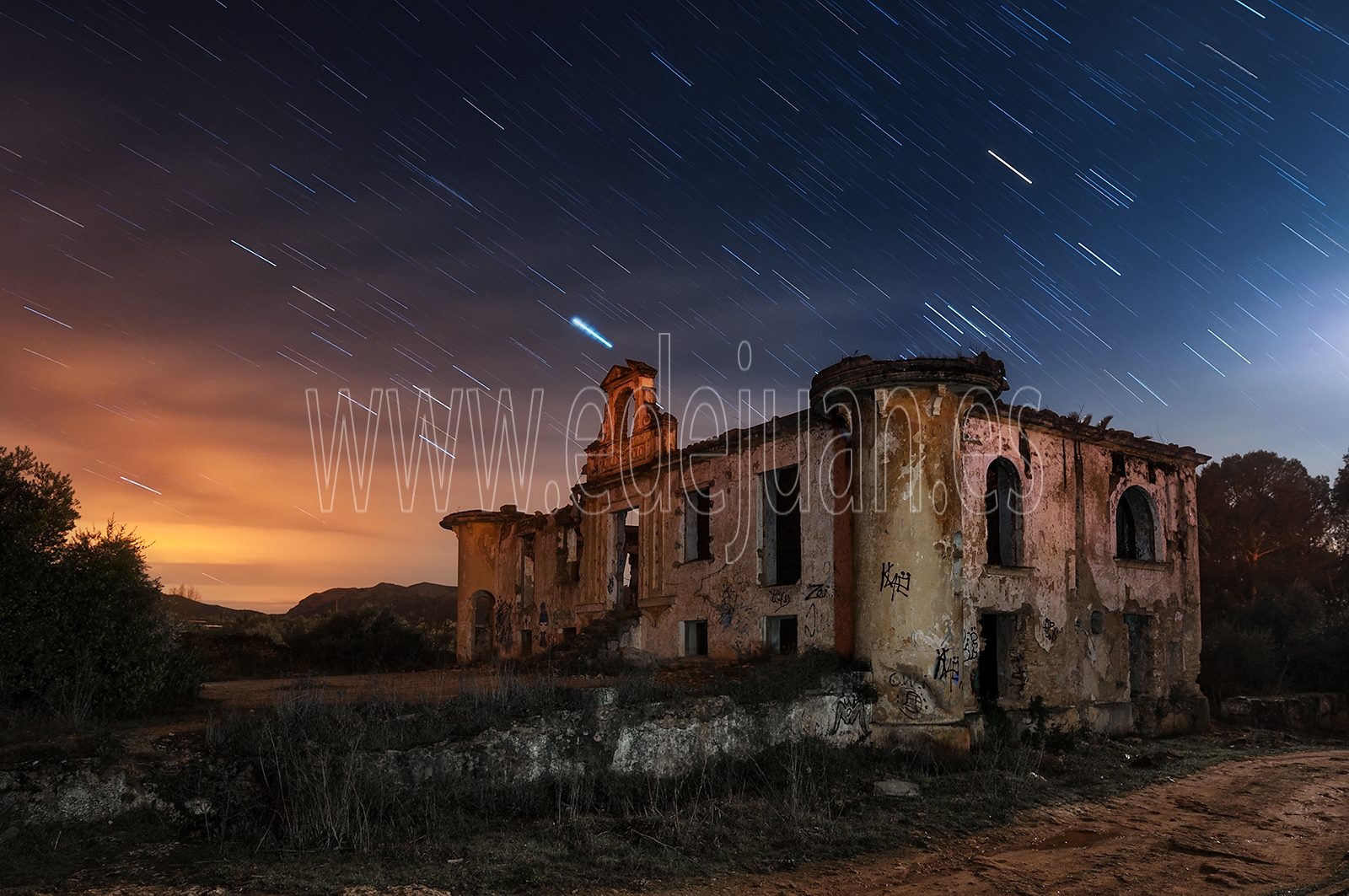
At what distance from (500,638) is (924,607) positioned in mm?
15467

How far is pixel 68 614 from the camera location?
928 cm

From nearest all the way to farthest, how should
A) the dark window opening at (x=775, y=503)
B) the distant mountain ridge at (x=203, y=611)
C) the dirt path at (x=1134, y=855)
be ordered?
the dirt path at (x=1134, y=855)
the dark window opening at (x=775, y=503)
the distant mountain ridge at (x=203, y=611)

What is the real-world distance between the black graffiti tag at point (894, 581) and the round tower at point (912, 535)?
1 centimetres

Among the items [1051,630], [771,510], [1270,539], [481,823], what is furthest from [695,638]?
[1270,539]

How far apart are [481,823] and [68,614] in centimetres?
538

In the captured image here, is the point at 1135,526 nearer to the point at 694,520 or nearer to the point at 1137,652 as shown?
the point at 1137,652

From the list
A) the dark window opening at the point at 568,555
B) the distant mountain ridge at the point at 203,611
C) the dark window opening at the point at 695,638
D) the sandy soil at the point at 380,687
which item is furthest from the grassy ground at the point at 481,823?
the distant mountain ridge at the point at 203,611

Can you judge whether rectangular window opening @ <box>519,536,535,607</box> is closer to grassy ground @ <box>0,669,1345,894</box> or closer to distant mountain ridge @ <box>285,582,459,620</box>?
grassy ground @ <box>0,669,1345,894</box>

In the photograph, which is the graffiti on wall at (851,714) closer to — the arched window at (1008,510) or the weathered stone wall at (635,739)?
the weathered stone wall at (635,739)

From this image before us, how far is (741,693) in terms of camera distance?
11242 millimetres

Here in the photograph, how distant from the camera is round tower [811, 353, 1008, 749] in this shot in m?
12.2

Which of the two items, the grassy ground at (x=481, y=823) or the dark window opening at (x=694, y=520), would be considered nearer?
the grassy ground at (x=481, y=823)

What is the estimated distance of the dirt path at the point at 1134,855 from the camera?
7.16 metres

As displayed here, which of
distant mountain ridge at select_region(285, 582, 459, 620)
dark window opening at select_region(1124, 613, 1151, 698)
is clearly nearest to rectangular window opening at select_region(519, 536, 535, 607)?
dark window opening at select_region(1124, 613, 1151, 698)
